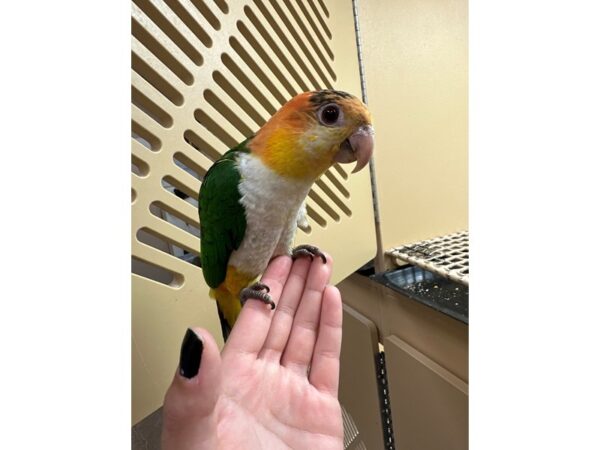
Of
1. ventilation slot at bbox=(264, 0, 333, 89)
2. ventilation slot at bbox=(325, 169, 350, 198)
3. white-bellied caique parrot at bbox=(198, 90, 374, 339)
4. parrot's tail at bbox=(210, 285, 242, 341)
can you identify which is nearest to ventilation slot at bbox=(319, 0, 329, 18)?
ventilation slot at bbox=(264, 0, 333, 89)

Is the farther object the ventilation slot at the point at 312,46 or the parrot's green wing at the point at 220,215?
the ventilation slot at the point at 312,46

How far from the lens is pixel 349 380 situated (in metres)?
1.03

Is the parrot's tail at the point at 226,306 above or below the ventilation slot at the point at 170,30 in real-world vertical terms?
below

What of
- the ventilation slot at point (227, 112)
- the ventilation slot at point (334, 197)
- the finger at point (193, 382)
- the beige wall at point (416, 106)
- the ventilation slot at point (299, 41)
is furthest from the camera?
the beige wall at point (416, 106)

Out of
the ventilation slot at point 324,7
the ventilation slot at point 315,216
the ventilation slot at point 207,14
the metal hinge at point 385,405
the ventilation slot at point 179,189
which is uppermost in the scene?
the ventilation slot at point 324,7

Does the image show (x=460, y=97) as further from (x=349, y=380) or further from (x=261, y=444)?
(x=261, y=444)

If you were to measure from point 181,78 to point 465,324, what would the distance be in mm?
664

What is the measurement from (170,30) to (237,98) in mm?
147

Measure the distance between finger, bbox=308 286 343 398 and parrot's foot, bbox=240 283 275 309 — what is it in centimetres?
11

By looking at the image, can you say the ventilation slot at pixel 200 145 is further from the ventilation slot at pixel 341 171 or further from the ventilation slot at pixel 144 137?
the ventilation slot at pixel 341 171

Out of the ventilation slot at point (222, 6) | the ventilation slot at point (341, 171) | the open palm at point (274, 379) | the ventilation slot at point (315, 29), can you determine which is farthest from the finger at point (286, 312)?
the ventilation slot at point (315, 29)

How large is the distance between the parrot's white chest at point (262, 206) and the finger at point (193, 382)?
0.20 metres

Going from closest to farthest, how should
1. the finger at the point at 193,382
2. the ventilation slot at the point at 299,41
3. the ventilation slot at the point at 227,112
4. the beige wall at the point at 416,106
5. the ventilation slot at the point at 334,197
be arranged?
the finger at the point at 193,382
the ventilation slot at the point at 227,112
the ventilation slot at the point at 299,41
the ventilation slot at the point at 334,197
the beige wall at the point at 416,106

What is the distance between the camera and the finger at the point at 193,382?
0.94 ft
